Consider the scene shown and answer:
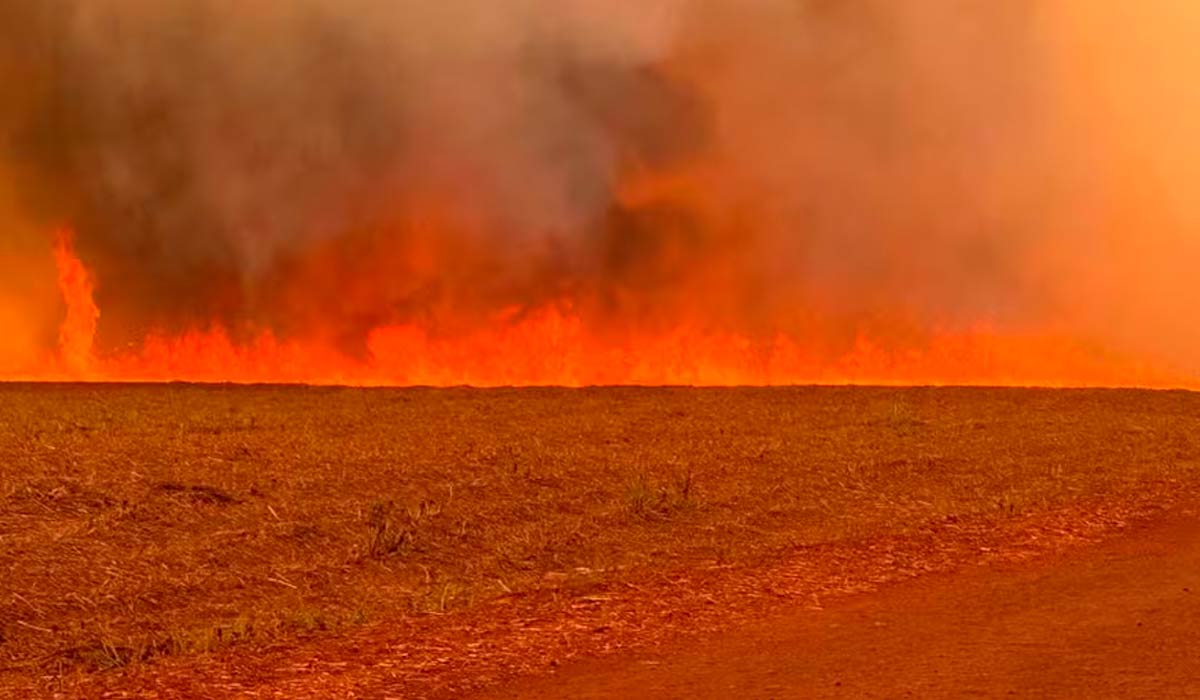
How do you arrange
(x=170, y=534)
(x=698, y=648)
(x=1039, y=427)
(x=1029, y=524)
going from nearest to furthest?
(x=698, y=648)
(x=170, y=534)
(x=1029, y=524)
(x=1039, y=427)

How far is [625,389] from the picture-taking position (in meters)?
37.1

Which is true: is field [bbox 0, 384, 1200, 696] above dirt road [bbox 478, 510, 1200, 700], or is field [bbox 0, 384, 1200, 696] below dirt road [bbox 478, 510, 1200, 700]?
above

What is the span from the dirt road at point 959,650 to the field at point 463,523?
65 centimetres

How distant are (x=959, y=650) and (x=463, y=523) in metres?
7.39

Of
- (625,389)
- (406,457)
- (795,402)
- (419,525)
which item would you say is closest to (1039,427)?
(795,402)

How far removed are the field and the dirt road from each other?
0.65 m

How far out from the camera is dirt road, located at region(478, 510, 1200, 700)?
10.2 m

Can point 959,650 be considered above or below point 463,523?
below

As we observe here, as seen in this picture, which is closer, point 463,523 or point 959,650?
point 959,650

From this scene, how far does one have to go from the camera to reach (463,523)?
56.9 feet

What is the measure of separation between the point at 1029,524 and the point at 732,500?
12.3 feet

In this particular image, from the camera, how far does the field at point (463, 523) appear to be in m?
11.7

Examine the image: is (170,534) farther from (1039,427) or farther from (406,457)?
(1039,427)

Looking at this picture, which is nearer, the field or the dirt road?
the dirt road
